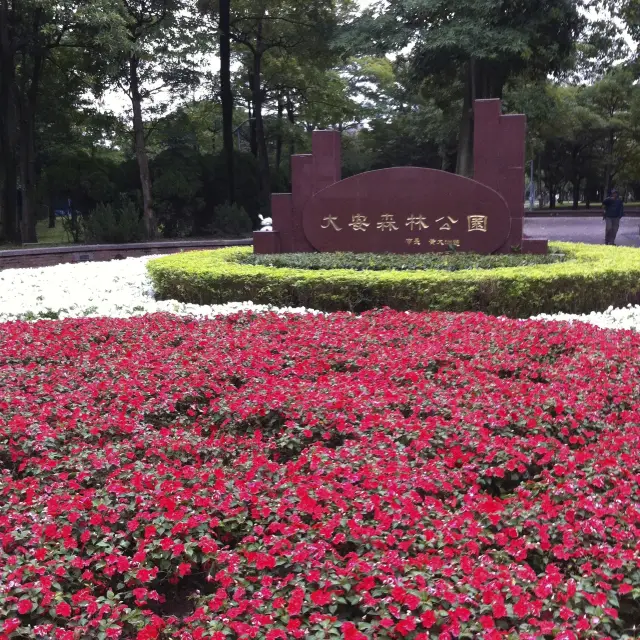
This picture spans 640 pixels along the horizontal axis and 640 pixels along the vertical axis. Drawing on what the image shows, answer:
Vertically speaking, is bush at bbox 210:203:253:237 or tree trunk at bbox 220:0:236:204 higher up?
tree trunk at bbox 220:0:236:204

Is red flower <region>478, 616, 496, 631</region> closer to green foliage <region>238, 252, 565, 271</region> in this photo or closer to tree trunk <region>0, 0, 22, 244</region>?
green foliage <region>238, 252, 565, 271</region>

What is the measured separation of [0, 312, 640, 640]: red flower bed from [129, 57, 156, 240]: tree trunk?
13.1 meters

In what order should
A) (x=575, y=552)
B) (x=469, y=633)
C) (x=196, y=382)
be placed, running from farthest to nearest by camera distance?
1. (x=196, y=382)
2. (x=575, y=552)
3. (x=469, y=633)

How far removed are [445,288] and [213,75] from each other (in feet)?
50.3

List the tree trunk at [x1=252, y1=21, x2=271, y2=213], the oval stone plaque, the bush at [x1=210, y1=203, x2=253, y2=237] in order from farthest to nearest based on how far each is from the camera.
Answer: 1. the tree trunk at [x1=252, y1=21, x2=271, y2=213]
2. the bush at [x1=210, y1=203, x2=253, y2=237]
3. the oval stone plaque

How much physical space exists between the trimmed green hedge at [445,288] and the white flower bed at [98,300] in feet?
0.77

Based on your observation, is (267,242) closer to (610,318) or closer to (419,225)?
(419,225)

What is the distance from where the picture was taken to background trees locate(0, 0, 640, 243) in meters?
15.0

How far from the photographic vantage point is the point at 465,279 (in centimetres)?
613

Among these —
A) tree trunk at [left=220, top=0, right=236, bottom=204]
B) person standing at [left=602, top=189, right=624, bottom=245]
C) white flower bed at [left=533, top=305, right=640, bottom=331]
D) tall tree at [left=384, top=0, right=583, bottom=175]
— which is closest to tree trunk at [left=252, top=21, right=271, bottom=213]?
tree trunk at [left=220, top=0, right=236, bottom=204]

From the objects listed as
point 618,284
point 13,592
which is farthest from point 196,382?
point 618,284

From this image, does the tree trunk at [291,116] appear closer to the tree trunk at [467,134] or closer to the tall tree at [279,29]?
the tall tree at [279,29]

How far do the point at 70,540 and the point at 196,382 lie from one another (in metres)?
1.52

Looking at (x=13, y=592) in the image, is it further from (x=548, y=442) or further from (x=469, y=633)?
(x=548, y=442)
